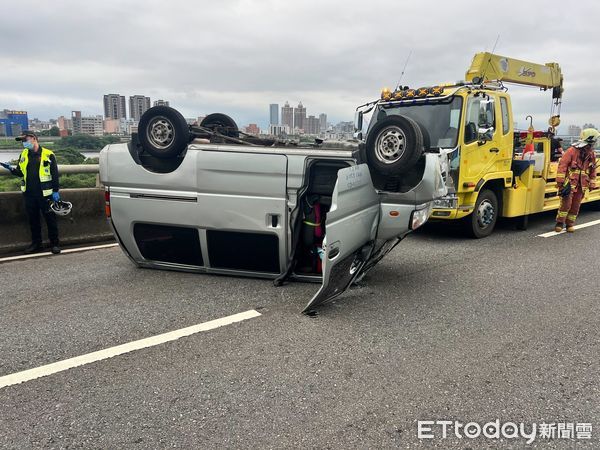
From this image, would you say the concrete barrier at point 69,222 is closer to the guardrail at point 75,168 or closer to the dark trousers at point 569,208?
the guardrail at point 75,168

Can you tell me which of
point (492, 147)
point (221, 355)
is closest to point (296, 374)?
point (221, 355)

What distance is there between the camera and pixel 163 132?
4609mm

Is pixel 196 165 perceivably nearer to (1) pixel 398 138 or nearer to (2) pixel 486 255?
(1) pixel 398 138

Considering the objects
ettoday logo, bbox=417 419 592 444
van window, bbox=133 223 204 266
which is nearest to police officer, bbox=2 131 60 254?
van window, bbox=133 223 204 266

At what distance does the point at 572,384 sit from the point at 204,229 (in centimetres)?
338

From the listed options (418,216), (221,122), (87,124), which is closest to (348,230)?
(418,216)

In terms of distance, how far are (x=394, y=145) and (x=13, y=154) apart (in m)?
4.82

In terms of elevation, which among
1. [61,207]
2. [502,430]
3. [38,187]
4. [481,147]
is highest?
[481,147]

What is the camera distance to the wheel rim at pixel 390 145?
13.9 ft

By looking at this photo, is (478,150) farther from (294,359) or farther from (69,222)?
(69,222)

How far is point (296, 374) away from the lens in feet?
9.87

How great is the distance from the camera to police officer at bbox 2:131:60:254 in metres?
6.09

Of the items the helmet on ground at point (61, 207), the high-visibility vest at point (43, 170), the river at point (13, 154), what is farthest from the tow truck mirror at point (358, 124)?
the high-visibility vest at point (43, 170)

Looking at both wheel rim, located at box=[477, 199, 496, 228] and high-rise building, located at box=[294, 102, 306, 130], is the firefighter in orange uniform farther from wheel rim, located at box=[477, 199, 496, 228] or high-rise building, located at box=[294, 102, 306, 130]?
high-rise building, located at box=[294, 102, 306, 130]
